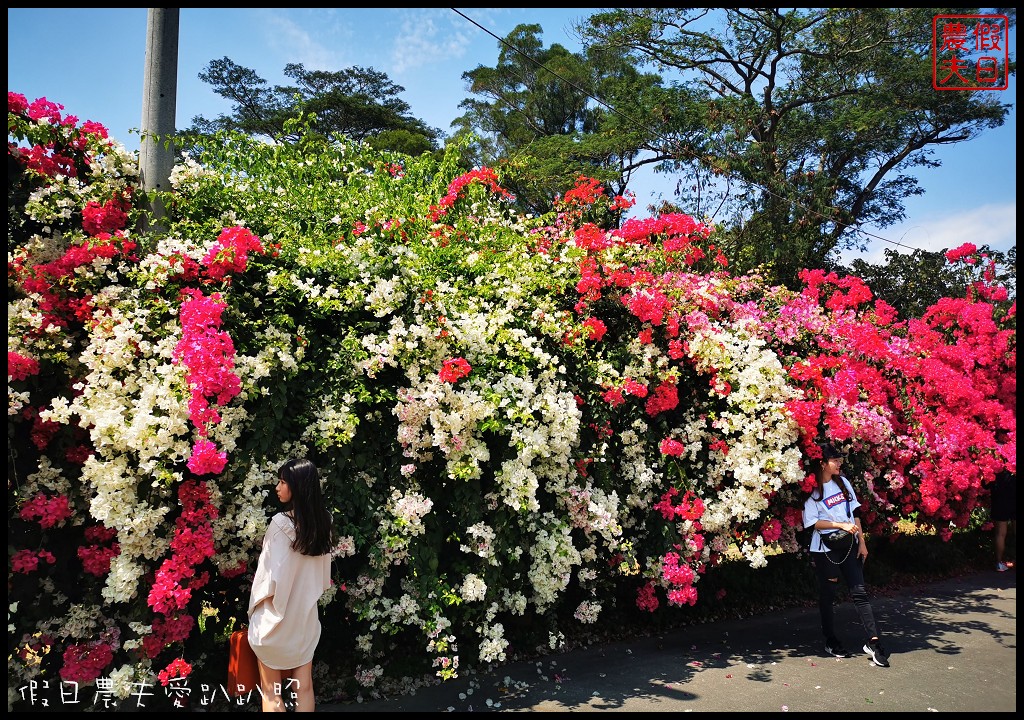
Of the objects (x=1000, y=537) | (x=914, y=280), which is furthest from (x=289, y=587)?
(x=914, y=280)

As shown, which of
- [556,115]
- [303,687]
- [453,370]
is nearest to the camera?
[303,687]

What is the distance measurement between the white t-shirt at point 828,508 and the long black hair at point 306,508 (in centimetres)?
365

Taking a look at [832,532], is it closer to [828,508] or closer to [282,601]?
[828,508]

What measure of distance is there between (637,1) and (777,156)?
4.93 m

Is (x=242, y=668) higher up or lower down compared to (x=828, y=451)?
lower down

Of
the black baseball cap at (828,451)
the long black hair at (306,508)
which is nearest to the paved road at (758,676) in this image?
the long black hair at (306,508)

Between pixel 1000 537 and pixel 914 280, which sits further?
pixel 914 280

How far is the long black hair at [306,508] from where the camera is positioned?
331cm

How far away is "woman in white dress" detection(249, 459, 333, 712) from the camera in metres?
3.29

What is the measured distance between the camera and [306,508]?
3314 mm

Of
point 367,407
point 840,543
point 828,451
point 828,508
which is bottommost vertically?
point 840,543

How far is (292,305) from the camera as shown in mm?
4012

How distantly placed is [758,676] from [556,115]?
22.8 m

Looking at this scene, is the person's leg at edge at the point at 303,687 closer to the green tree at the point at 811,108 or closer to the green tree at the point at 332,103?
the green tree at the point at 811,108
